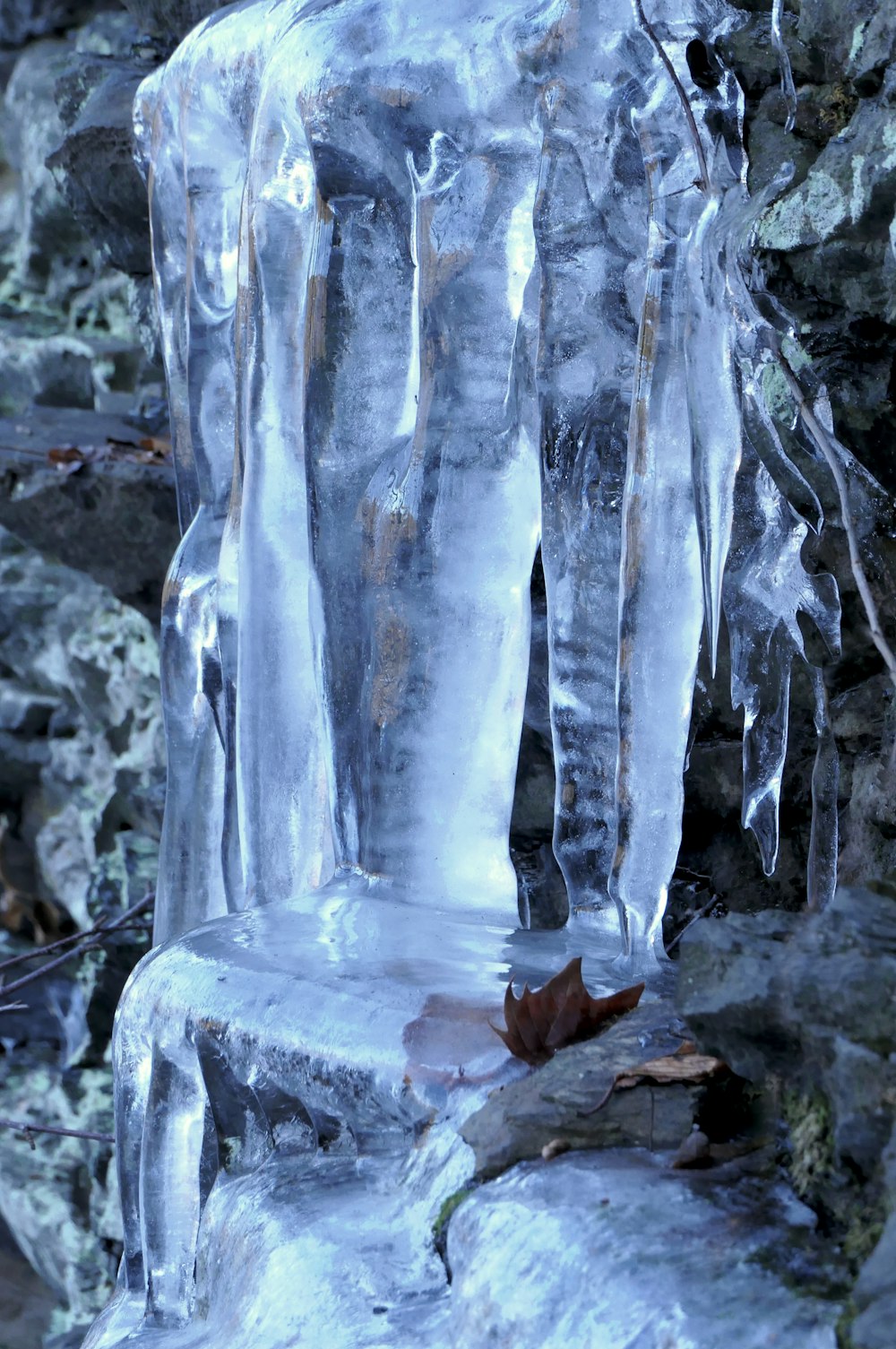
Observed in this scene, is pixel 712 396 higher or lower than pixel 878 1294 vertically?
higher

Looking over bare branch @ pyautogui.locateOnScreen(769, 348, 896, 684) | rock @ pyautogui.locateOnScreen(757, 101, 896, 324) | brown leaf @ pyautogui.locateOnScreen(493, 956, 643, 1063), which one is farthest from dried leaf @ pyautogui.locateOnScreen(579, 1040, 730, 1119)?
rock @ pyautogui.locateOnScreen(757, 101, 896, 324)

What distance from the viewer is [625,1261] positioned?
2.87ft

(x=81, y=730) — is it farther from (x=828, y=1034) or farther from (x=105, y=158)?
(x=828, y=1034)

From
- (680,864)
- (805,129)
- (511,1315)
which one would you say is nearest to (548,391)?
(805,129)

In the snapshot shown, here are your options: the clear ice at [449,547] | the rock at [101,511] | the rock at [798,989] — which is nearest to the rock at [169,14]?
the rock at [101,511]

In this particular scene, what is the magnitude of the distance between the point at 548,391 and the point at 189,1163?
0.80 m

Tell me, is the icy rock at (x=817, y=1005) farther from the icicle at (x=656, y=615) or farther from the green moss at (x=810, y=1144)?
the icicle at (x=656, y=615)

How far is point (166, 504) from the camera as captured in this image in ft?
8.53

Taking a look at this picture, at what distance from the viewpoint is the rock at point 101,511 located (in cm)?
260

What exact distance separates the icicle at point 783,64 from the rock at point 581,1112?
942 mm

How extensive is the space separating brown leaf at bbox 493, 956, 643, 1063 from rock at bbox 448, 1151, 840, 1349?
147 mm

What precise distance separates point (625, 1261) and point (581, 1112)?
0.14 meters

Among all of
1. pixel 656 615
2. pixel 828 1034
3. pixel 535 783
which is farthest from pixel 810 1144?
pixel 535 783

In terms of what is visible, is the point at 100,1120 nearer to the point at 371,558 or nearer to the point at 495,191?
the point at 371,558
